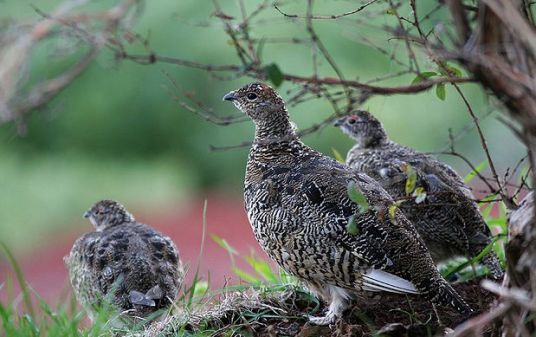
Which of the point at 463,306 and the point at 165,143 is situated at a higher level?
the point at 463,306

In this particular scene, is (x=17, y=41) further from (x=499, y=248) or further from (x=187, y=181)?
(x=187, y=181)

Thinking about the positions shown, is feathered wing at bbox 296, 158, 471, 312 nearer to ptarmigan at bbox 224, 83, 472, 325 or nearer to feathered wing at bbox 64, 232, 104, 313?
ptarmigan at bbox 224, 83, 472, 325

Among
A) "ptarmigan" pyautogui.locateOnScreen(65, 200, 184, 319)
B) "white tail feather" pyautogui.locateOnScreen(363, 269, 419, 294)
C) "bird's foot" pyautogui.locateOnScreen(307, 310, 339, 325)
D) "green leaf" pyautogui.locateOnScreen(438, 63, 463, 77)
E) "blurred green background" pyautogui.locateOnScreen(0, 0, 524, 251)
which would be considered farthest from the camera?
"blurred green background" pyautogui.locateOnScreen(0, 0, 524, 251)

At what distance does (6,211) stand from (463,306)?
35.9ft

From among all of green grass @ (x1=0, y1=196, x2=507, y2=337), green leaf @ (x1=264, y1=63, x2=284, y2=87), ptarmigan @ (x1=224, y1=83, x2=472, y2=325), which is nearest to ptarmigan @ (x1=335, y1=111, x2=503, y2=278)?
green grass @ (x1=0, y1=196, x2=507, y2=337)

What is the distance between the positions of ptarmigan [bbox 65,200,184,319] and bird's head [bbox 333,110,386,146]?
5.13ft

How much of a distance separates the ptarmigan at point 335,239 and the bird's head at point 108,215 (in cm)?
171

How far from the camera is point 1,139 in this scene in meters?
15.3

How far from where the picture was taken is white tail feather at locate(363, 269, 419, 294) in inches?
182

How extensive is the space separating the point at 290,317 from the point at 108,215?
7.29 feet

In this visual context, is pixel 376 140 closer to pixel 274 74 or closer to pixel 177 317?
pixel 177 317

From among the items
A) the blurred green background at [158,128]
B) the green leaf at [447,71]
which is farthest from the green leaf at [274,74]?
the blurred green background at [158,128]

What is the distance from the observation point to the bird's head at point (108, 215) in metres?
6.68

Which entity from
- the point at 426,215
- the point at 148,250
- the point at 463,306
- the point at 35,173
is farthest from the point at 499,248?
the point at 35,173
